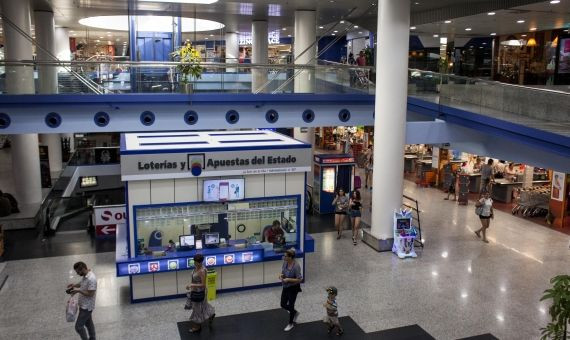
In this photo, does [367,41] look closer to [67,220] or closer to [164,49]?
[164,49]

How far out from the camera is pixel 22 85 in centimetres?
1381

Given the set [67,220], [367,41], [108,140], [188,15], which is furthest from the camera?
[367,41]

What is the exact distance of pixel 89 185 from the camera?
22625mm

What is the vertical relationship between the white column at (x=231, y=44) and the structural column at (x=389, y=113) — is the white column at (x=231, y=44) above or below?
above

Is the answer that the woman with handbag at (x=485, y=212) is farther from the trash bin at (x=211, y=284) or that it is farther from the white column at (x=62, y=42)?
the white column at (x=62, y=42)

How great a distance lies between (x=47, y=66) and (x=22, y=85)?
0.84 m

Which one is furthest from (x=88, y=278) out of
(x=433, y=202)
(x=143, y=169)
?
(x=433, y=202)

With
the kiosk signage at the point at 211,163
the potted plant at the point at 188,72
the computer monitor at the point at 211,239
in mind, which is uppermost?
the potted plant at the point at 188,72

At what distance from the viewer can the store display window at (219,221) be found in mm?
10599

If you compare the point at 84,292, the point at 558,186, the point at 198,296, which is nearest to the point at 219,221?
the point at 198,296

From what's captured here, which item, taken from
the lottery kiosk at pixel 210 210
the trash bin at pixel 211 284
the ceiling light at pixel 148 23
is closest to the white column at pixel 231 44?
the ceiling light at pixel 148 23

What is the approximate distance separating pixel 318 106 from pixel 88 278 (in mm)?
10369

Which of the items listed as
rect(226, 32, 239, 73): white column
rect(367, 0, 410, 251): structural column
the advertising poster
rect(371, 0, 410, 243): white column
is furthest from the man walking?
rect(226, 32, 239, 73): white column

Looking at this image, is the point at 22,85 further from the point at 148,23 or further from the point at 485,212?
the point at 485,212
